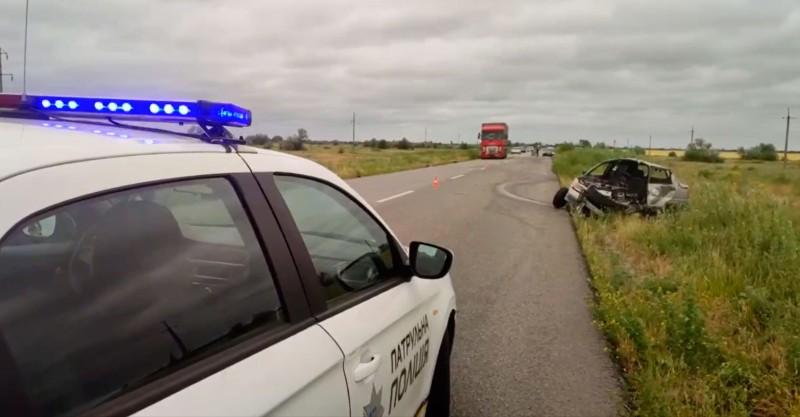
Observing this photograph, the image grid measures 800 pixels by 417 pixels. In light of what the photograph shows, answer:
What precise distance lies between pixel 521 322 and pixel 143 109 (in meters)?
4.33

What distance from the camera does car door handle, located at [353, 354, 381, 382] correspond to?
1.97 m

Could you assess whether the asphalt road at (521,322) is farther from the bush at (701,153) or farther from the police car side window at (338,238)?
the bush at (701,153)

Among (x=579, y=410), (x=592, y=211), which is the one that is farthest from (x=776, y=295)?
(x=592, y=211)

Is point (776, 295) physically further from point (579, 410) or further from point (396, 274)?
point (396, 274)

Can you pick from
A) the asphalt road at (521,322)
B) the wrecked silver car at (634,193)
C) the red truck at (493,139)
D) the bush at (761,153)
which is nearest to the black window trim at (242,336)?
the asphalt road at (521,322)

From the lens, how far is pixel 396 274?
2.73 meters

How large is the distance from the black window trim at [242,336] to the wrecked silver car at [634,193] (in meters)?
12.6

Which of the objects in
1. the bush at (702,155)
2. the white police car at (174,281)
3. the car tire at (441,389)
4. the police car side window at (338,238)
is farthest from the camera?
the bush at (702,155)

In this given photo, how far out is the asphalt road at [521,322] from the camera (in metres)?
3.94

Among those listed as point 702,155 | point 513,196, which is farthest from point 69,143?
point 702,155

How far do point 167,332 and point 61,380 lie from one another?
11.7 inches

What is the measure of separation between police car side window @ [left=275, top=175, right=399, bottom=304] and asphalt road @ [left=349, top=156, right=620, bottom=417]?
5.04ft

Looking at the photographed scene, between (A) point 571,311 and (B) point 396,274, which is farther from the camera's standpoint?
(A) point 571,311

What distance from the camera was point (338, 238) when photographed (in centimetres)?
279
